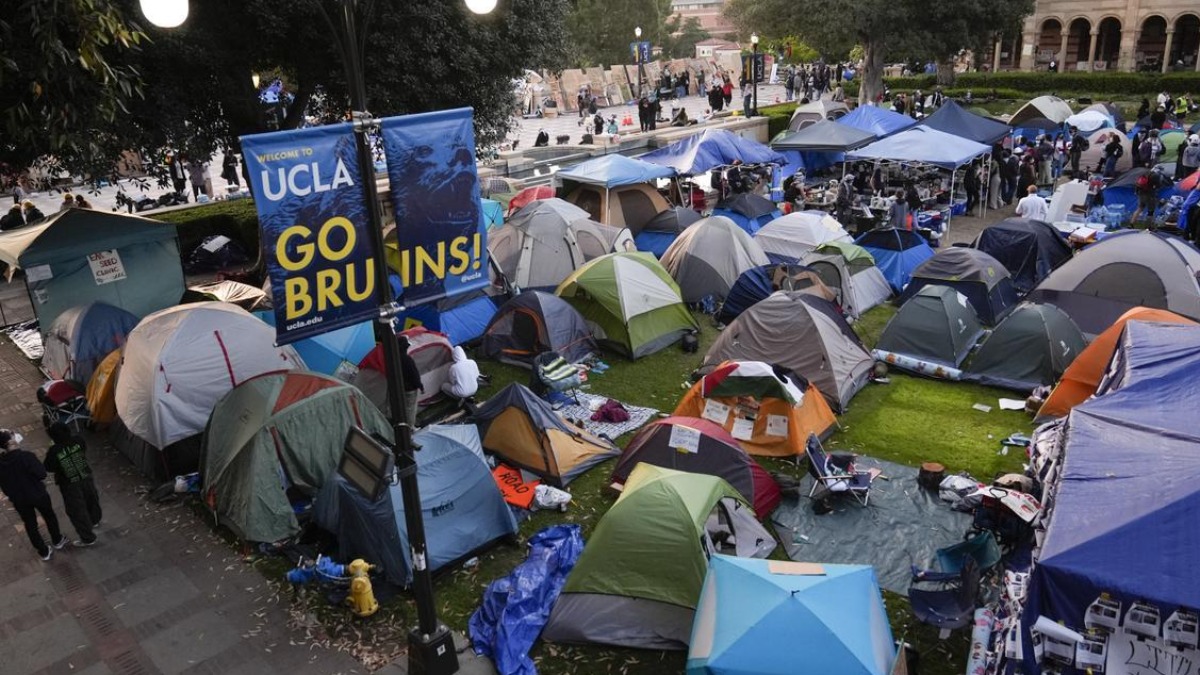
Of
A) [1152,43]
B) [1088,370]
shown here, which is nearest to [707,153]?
[1088,370]

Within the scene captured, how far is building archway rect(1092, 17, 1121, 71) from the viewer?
49125mm

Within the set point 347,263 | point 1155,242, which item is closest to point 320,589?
point 347,263

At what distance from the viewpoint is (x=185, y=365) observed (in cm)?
1084

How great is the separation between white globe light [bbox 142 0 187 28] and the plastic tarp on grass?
279 inches

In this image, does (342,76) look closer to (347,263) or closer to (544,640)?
(347,263)

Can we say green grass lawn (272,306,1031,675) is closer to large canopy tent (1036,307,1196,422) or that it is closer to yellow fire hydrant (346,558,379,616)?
yellow fire hydrant (346,558,379,616)

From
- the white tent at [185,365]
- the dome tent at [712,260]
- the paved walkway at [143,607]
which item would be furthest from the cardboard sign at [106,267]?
the dome tent at [712,260]

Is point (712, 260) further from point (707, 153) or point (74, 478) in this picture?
point (74, 478)

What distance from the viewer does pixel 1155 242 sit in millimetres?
13156

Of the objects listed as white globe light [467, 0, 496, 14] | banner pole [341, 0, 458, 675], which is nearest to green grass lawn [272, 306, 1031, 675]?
banner pole [341, 0, 458, 675]

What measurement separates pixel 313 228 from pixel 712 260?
10.9 meters

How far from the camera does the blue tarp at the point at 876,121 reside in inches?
976

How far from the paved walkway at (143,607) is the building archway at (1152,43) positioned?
54.2 meters

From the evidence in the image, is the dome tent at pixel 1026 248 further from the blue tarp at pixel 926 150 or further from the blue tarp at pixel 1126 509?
the blue tarp at pixel 1126 509
